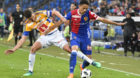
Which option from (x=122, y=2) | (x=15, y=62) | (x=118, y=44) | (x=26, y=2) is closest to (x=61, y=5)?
(x=26, y=2)

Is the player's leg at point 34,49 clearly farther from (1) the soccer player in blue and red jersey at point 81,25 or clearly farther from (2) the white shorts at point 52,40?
(1) the soccer player in blue and red jersey at point 81,25

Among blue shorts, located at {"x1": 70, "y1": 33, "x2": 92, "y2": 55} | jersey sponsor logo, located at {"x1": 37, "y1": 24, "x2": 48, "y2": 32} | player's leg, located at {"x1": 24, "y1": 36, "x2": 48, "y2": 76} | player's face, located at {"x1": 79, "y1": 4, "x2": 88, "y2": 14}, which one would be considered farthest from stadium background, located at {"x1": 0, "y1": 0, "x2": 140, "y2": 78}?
player's face, located at {"x1": 79, "y1": 4, "x2": 88, "y2": 14}

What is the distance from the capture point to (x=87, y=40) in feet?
32.6

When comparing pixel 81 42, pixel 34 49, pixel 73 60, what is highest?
pixel 81 42

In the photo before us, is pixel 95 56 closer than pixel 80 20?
No

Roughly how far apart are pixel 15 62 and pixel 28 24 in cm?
329

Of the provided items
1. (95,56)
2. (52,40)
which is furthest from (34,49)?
(95,56)

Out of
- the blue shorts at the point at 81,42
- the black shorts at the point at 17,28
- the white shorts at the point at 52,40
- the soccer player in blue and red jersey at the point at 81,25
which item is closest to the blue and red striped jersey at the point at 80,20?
the soccer player in blue and red jersey at the point at 81,25

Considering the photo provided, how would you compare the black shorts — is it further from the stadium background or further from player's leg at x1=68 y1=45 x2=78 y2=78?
player's leg at x1=68 y1=45 x2=78 y2=78

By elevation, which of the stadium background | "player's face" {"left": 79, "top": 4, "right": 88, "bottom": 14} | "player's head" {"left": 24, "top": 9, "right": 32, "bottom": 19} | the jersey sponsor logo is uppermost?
"player's face" {"left": 79, "top": 4, "right": 88, "bottom": 14}

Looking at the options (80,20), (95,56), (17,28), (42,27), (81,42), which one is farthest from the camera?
(17,28)

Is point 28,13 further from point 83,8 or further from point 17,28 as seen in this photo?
point 17,28

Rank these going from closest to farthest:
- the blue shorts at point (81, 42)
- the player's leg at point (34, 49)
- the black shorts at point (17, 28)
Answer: the blue shorts at point (81, 42), the player's leg at point (34, 49), the black shorts at point (17, 28)

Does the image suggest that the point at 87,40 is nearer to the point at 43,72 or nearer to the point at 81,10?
the point at 81,10
